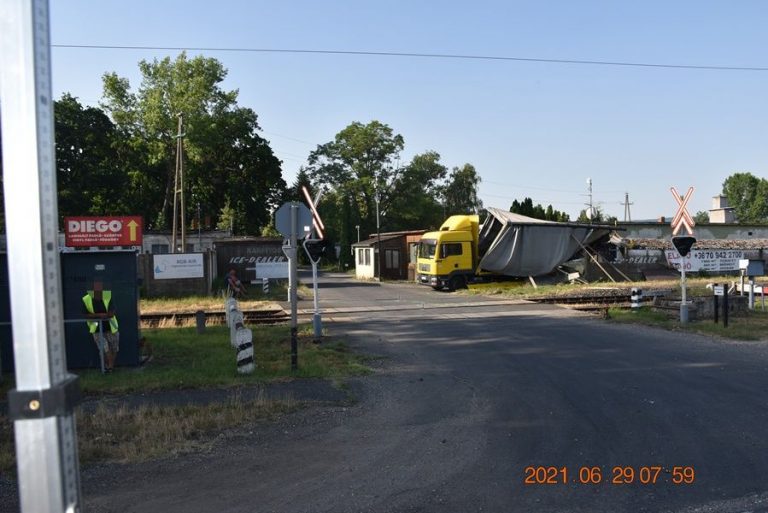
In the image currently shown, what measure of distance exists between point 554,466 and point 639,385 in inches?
158

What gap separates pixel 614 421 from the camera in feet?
23.5

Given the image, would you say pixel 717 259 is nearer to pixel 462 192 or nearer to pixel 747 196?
pixel 462 192

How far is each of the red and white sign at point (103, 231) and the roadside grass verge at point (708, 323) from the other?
18858 mm

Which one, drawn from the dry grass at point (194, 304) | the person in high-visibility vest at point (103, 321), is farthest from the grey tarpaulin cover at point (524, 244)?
the person in high-visibility vest at point (103, 321)

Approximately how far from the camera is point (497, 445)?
6387 mm

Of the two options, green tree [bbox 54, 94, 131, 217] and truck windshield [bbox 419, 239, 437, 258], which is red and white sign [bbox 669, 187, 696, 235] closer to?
truck windshield [bbox 419, 239, 437, 258]

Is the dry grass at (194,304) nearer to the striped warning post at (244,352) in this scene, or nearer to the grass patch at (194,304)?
the grass patch at (194,304)

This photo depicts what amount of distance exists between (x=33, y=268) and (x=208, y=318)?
60.0 ft

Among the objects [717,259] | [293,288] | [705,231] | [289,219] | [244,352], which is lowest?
[244,352]

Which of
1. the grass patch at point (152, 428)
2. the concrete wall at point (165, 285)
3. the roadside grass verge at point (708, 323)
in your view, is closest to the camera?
the grass patch at point (152, 428)

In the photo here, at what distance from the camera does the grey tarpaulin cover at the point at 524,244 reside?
1280 inches

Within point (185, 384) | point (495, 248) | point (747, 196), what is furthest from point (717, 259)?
point (747, 196)

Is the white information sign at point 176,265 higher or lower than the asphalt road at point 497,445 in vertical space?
higher

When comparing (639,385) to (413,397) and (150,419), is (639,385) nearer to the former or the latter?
(413,397)
